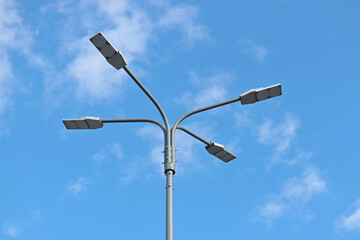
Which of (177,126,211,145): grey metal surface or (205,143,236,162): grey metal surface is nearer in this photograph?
(177,126,211,145): grey metal surface

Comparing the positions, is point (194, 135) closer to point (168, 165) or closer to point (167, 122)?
point (167, 122)

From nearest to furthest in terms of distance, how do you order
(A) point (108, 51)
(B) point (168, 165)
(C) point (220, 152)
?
1. (B) point (168, 165)
2. (A) point (108, 51)
3. (C) point (220, 152)

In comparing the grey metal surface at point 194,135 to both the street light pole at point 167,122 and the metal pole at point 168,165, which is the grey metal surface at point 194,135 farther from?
the metal pole at point 168,165

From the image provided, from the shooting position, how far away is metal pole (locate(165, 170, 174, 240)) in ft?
34.7

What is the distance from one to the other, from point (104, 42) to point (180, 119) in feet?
7.16

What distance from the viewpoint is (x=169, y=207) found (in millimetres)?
10953

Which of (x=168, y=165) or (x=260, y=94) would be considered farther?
(x=260, y=94)

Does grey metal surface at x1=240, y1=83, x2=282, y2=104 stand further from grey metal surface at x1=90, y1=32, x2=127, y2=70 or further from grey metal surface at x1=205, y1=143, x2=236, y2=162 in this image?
grey metal surface at x1=90, y1=32, x2=127, y2=70

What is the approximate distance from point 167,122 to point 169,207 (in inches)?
75.4

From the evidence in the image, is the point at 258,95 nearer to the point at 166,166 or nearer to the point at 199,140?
the point at 199,140

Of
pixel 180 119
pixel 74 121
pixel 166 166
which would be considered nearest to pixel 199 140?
pixel 180 119

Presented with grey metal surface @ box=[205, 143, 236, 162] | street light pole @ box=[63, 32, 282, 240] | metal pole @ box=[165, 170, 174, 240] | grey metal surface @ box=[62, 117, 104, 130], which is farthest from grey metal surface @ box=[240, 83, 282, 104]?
grey metal surface @ box=[62, 117, 104, 130]

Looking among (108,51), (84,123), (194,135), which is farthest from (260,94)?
(84,123)

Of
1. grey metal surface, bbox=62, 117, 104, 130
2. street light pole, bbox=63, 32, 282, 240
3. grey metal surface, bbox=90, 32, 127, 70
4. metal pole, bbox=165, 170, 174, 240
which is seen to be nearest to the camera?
metal pole, bbox=165, 170, 174, 240
